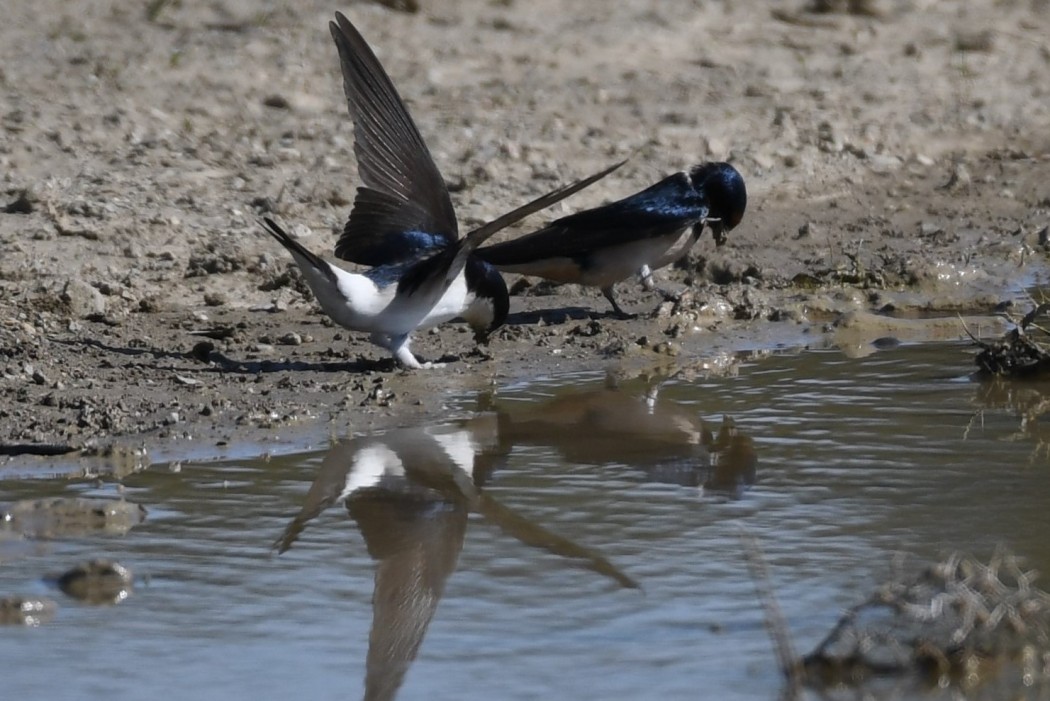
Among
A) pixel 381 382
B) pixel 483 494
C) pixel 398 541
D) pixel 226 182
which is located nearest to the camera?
pixel 398 541

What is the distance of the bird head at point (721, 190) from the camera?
25.9 ft

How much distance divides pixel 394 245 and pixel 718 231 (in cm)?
195

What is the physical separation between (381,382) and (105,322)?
1299mm

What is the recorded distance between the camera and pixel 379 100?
7.02 m

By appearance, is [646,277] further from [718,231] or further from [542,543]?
[542,543]

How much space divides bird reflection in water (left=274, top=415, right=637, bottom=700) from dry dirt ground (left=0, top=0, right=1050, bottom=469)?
297 millimetres

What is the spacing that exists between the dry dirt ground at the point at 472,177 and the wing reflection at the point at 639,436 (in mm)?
394

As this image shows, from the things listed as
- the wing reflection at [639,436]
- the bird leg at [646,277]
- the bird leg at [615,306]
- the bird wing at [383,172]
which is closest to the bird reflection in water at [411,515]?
the wing reflection at [639,436]

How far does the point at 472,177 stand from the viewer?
859 cm

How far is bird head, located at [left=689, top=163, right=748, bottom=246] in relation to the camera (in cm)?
790

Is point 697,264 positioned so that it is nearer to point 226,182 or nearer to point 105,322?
point 226,182

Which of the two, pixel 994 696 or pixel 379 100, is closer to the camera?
pixel 994 696

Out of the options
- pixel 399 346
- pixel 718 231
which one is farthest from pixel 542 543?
pixel 718 231

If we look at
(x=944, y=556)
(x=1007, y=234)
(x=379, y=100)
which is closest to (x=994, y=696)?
(x=944, y=556)
